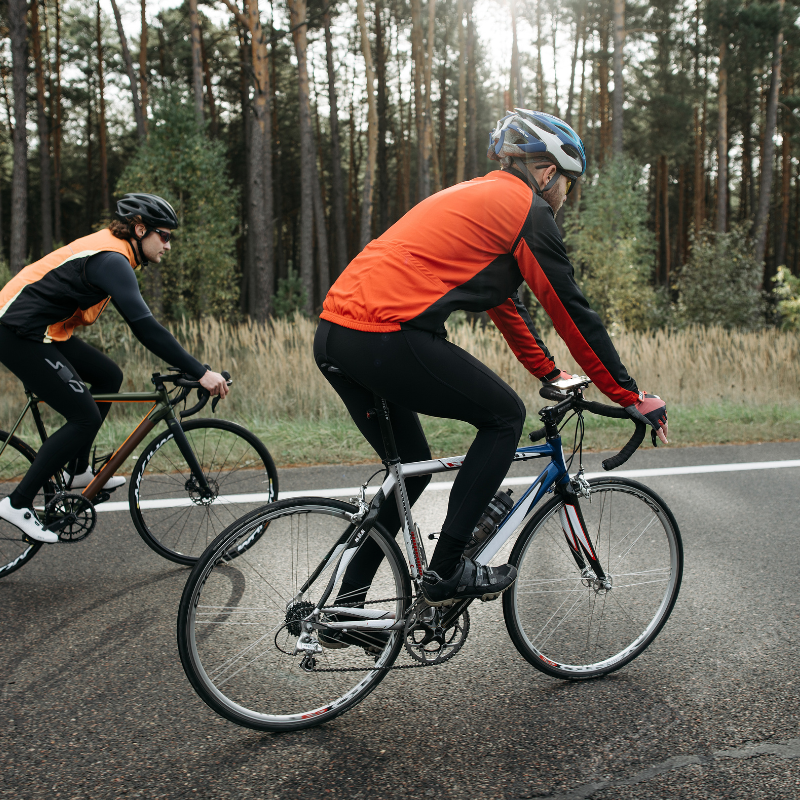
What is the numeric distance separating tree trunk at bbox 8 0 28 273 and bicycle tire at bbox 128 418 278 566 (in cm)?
1940

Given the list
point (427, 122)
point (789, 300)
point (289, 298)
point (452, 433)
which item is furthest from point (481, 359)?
point (427, 122)

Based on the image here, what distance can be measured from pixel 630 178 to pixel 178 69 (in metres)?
24.5

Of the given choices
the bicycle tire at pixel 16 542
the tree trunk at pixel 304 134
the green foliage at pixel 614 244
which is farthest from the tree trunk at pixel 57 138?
the bicycle tire at pixel 16 542

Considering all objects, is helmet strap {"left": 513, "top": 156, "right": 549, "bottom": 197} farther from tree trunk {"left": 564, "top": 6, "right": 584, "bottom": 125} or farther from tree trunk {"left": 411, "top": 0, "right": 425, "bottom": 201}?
tree trunk {"left": 564, "top": 6, "right": 584, "bottom": 125}

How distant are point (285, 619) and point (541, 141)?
195 cm

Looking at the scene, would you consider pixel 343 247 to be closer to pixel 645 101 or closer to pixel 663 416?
pixel 645 101

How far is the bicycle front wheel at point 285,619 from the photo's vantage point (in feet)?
8.17

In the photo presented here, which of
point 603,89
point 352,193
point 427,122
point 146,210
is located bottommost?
point 146,210

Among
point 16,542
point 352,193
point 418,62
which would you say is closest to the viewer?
point 16,542

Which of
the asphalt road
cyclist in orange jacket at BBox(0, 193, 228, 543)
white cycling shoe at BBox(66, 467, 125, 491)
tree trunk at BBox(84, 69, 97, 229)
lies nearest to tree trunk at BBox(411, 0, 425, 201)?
tree trunk at BBox(84, 69, 97, 229)

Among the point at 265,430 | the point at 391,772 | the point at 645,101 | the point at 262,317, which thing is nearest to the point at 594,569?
the point at 391,772

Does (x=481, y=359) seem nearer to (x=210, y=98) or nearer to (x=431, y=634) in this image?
(x=431, y=634)

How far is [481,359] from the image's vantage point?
9953 millimetres

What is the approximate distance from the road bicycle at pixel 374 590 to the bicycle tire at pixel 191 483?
152 cm
